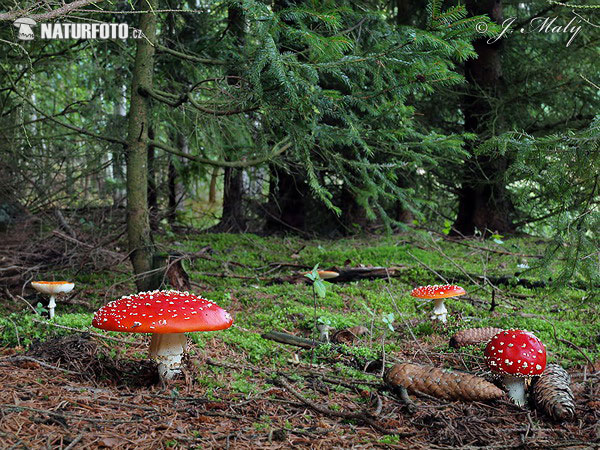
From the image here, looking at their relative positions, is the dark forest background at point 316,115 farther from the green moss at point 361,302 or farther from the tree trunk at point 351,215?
the green moss at point 361,302

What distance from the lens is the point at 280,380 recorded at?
10.0 ft

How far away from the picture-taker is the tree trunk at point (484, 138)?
8.45m

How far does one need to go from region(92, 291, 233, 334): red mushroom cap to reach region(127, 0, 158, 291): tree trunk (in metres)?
2.23

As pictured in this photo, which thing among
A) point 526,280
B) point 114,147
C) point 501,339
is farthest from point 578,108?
point 114,147

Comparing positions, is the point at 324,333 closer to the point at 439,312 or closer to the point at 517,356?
the point at 439,312

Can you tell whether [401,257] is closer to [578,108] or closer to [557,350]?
[557,350]

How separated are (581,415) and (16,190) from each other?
8.03 meters

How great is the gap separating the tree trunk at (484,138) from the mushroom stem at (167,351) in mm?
6395

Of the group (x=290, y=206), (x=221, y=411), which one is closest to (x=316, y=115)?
(x=221, y=411)

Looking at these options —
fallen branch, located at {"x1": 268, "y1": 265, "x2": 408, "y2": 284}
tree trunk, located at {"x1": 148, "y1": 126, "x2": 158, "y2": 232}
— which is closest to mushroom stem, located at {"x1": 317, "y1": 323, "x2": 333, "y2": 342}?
fallen branch, located at {"x1": 268, "y1": 265, "x2": 408, "y2": 284}

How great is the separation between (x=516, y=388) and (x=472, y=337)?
2.87 feet

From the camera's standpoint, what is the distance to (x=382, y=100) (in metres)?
4.08

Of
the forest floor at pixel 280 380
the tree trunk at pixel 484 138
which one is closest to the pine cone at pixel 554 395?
the forest floor at pixel 280 380

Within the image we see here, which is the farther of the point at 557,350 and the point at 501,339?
the point at 557,350
